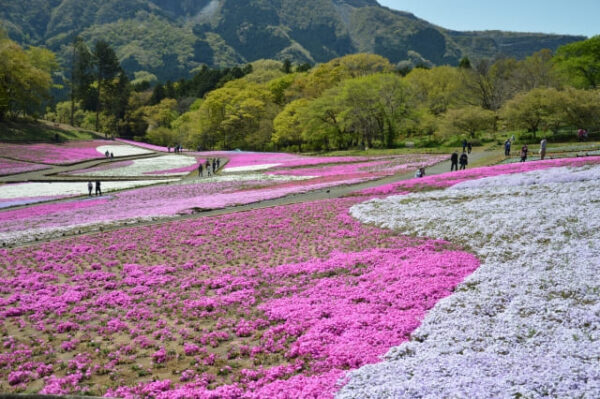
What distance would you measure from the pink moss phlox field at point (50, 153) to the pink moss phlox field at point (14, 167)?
3.13 meters

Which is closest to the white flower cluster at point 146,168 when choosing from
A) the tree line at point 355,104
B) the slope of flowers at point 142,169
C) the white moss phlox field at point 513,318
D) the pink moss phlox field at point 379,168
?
the slope of flowers at point 142,169

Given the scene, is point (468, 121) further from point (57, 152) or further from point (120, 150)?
point (57, 152)

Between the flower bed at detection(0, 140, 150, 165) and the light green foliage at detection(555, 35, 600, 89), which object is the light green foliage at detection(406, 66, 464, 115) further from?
the flower bed at detection(0, 140, 150, 165)

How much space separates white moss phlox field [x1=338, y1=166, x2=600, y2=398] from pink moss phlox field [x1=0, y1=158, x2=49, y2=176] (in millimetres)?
50213

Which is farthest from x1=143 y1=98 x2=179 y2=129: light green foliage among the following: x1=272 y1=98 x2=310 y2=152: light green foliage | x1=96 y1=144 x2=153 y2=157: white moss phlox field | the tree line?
x1=272 y1=98 x2=310 y2=152: light green foliage

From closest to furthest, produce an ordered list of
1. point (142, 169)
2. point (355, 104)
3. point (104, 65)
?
point (142, 169)
point (355, 104)
point (104, 65)

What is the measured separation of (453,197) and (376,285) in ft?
39.6

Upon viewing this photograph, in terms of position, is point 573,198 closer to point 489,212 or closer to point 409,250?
point 489,212

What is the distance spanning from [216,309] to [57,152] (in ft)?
206

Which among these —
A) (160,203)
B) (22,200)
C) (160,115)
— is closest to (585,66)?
(160,203)

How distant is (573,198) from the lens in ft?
55.8

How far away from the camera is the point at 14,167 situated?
50.1 m

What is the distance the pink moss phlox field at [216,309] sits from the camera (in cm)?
789

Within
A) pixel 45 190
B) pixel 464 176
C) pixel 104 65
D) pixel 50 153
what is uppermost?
pixel 104 65
